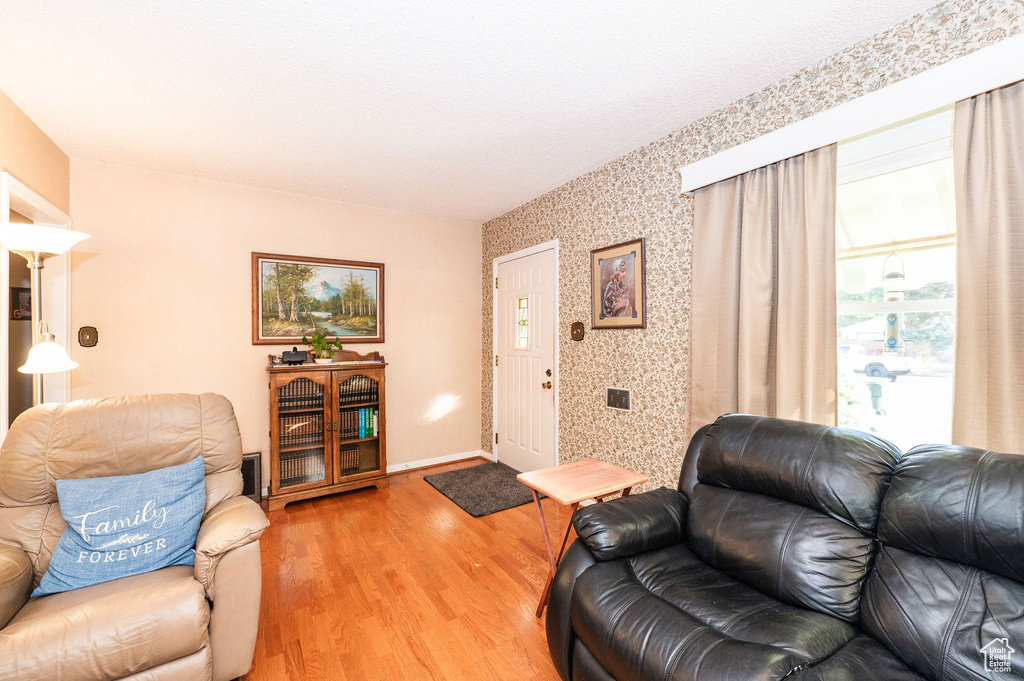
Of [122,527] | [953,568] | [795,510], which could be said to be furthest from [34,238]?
[953,568]

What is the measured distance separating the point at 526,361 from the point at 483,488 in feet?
4.02

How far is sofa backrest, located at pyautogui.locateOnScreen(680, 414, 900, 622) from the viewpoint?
1.39 m

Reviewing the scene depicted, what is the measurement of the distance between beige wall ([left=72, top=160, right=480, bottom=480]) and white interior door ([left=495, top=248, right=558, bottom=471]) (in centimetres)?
57

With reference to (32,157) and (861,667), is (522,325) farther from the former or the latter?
(32,157)

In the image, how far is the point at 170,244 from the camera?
335 cm

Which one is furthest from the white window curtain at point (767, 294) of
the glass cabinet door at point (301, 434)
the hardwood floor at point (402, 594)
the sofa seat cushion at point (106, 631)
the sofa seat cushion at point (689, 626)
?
the glass cabinet door at point (301, 434)

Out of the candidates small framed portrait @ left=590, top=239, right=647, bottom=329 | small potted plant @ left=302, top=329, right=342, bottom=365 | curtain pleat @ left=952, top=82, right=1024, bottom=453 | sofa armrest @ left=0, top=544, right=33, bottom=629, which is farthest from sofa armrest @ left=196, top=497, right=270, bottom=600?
curtain pleat @ left=952, top=82, right=1024, bottom=453

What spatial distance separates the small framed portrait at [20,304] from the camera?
2912 millimetres

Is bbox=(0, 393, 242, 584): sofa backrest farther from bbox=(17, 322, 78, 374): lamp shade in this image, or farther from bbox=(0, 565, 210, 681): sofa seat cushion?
bbox=(0, 565, 210, 681): sofa seat cushion

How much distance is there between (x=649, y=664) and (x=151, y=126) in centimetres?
365

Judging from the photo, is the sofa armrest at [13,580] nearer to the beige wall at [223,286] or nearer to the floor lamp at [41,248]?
the floor lamp at [41,248]

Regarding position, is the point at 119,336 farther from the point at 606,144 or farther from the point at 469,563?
the point at 606,144

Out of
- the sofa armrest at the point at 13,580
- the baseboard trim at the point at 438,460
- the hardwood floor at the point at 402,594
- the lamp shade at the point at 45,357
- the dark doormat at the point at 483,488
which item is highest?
the lamp shade at the point at 45,357

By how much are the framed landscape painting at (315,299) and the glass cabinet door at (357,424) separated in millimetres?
530
